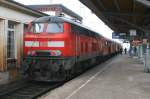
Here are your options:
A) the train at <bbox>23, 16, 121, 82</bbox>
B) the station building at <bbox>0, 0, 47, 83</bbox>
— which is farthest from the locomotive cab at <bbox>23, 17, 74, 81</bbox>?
the station building at <bbox>0, 0, 47, 83</bbox>

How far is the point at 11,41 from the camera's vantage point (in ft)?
66.2

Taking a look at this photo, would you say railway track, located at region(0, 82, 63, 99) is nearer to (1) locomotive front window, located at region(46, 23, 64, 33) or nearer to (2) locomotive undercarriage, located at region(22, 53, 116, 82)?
(2) locomotive undercarriage, located at region(22, 53, 116, 82)

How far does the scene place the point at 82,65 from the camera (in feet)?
70.2

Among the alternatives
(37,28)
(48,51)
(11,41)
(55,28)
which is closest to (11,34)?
(11,41)

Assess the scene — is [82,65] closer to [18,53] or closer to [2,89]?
[18,53]

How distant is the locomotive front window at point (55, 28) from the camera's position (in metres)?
17.4

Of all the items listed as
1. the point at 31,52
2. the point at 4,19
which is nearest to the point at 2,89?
the point at 31,52

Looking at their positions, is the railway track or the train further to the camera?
the train

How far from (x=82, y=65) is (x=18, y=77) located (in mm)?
4240

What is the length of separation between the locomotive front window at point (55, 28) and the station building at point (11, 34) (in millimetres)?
2351

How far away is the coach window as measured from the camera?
64.6ft

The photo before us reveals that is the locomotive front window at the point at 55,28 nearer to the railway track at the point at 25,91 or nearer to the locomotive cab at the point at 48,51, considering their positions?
the locomotive cab at the point at 48,51

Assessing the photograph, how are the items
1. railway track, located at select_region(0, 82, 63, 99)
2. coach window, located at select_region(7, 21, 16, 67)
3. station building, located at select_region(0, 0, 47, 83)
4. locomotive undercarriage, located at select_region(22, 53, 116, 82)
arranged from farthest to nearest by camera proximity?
1. coach window, located at select_region(7, 21, 16, 67)
2. station building, located at select_region(0, 0, 47, 83)
3. locomotive undercarriage, located at select_region(22, 53, 116, 82)
4. railway track, located at select_region(0, 82, 63, 99)

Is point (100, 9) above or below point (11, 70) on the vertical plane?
above
